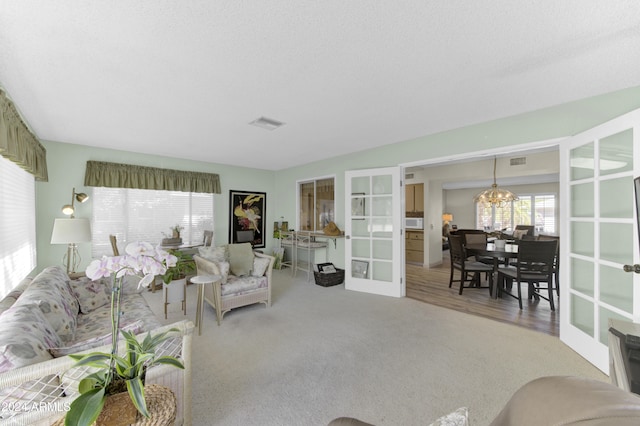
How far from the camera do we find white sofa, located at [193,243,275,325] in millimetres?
3126

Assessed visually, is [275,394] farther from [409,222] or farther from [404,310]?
[409,222]

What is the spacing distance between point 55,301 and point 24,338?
0.81 meters

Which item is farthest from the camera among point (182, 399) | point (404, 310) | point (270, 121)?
point (404, 310)

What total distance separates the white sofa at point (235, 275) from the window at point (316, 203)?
6.60 feet

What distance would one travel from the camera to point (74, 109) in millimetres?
2592

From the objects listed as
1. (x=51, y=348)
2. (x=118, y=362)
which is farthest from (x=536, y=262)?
(x=51, y=348)

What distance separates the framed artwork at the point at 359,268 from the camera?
4328 millimetres

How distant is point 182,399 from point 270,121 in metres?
2.65

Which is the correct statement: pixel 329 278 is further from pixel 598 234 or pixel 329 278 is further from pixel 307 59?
pixel 307 59

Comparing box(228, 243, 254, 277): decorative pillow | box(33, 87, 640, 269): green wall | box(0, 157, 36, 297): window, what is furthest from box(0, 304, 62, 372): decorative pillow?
box(33, 87, 640, 269): green wall

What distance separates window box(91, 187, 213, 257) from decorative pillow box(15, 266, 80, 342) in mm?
2346

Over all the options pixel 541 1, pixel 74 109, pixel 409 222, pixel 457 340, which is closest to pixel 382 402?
pixel 457 340

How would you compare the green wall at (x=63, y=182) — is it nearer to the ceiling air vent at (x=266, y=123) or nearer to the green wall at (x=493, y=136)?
the ceiling air vent at (x=266, y=123)

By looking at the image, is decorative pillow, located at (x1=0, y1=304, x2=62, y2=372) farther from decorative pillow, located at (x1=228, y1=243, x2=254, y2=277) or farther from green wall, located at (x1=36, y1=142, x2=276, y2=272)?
green wall, located at (x1=36, y1=142, x2=276, y2=272)
